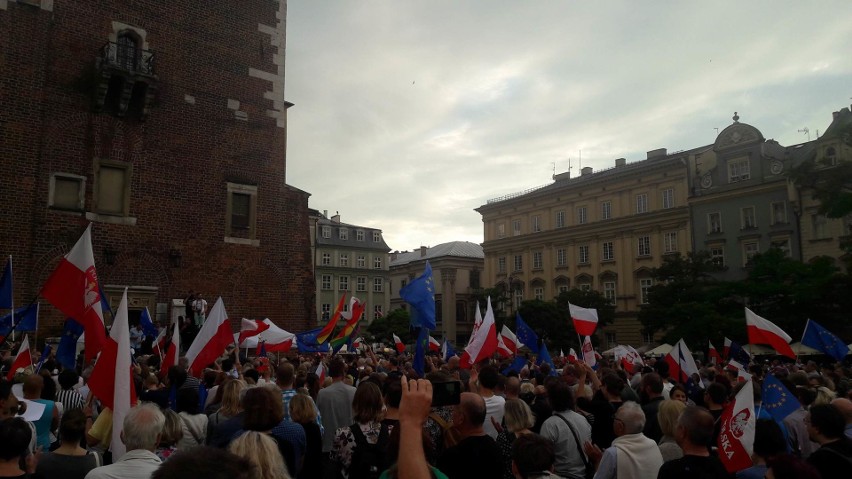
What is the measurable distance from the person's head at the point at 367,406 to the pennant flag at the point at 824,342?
13170mm

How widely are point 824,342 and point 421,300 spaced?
32.0 ft

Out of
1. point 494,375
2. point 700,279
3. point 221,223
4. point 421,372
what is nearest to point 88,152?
point 221,223

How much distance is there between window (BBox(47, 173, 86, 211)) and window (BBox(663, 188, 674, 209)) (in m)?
46.5

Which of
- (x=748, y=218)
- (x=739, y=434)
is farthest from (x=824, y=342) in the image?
(x=748, y=218)

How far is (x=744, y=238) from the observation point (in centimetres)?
4984

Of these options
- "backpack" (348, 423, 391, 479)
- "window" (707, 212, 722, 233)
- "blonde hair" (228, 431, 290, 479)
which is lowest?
"backpack" (348, 423, 391, 479)

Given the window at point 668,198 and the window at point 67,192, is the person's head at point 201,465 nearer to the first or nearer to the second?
the window at point 67,192

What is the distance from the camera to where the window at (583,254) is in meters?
60.8

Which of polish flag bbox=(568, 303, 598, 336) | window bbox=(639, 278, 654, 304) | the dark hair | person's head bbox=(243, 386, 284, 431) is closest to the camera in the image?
person's head bbox=(243, 386, 284, 431)

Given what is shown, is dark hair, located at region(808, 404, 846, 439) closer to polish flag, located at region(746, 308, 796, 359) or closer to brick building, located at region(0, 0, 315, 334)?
polish flag, located at region(746, 308, 796, 359)

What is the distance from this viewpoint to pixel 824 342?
1518 centimetres

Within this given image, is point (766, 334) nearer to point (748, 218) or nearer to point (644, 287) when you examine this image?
point (748, 218)

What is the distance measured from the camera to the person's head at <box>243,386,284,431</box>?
498cm

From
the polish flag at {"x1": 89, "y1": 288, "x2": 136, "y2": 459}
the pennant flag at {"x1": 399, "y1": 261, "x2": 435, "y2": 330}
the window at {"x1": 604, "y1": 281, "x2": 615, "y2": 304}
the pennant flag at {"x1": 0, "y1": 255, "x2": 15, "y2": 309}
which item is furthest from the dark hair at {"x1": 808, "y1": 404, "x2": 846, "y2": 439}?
the window at {"x1": 604, "y1": 281, "x2": 615, "y2": 304}
